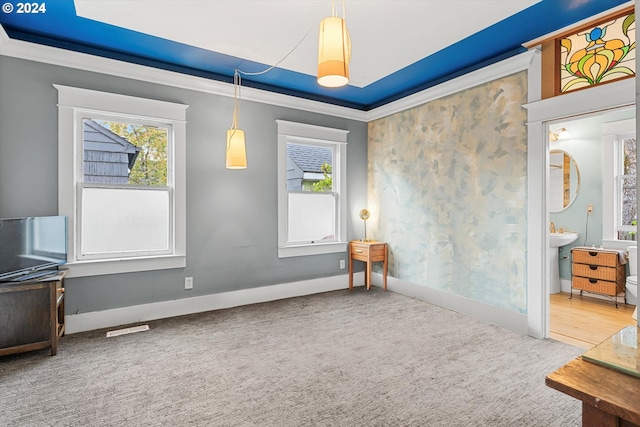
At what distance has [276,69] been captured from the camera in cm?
366

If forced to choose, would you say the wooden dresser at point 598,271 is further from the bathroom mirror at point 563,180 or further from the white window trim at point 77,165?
the white window trim at point 77,165

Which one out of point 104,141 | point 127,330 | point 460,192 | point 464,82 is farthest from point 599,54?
point 127,330

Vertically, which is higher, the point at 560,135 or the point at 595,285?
the point at 560,135

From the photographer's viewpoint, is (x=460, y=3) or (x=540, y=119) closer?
(x=460, y=3)

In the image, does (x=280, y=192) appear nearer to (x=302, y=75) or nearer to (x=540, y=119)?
(x=302, y=75)

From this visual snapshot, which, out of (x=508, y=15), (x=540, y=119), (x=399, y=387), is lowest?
(x=399, y=387)

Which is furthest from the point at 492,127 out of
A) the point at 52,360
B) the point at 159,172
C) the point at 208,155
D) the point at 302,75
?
the point at 52,360

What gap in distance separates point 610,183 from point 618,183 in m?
0.10

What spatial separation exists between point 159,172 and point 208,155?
1.81 feet

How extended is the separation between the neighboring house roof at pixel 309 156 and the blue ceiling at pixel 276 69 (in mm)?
710

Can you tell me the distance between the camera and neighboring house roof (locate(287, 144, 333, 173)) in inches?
177

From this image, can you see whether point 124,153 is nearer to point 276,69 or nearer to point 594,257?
point 276,69

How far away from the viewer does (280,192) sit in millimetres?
4289

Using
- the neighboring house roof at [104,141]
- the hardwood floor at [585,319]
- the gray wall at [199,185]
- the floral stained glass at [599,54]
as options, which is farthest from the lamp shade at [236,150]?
the hardwood floor at [585,319]
